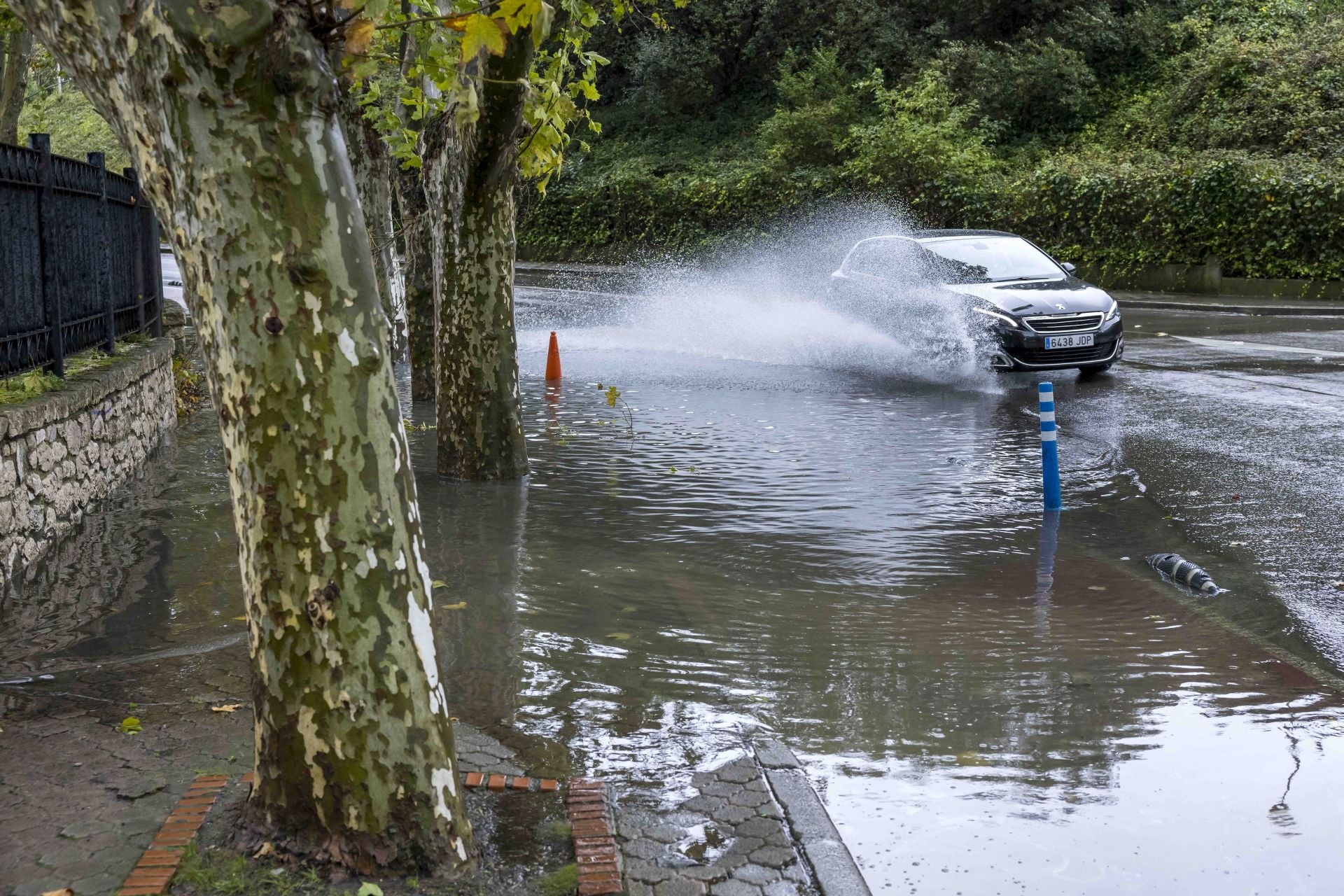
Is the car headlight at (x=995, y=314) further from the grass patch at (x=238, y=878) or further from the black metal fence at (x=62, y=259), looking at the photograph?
the grass patch at (x=238, y=878)

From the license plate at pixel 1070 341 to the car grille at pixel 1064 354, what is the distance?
3 cm

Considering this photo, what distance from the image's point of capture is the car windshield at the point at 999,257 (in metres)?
16.2

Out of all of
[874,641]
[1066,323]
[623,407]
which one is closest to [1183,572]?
[874,641]

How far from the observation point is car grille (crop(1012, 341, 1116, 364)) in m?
14.8

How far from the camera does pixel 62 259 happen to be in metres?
8.75

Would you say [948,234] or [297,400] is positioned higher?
[948,234]

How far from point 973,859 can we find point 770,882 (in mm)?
643

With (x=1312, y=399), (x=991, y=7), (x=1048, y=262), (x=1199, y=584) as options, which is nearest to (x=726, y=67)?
(x=991, y=7)

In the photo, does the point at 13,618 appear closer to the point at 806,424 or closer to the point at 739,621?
the point at 739,621

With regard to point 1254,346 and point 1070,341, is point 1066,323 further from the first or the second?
point 1254,346

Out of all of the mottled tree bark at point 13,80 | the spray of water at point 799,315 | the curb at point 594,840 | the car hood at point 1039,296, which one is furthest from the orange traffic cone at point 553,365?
the curb at point 594,840

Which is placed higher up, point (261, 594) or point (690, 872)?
point (261, 594)

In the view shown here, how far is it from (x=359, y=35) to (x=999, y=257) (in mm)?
13664

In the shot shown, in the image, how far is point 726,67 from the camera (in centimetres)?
4588
